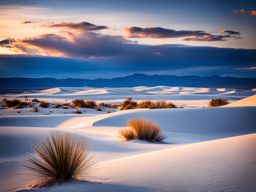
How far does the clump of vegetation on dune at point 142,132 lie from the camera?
1141cm

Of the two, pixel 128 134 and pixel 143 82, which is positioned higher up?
pixel 143 82

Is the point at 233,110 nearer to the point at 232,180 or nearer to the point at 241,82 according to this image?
the point at 232,180

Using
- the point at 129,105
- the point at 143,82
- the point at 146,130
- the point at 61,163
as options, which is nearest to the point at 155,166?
the point at 61,163

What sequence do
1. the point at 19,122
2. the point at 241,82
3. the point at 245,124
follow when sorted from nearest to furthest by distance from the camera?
the point at 245,124
the point at 19,122
the point at 241,82

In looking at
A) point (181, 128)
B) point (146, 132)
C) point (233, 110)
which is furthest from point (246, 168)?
point (233, 110)

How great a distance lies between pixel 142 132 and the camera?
11.5m

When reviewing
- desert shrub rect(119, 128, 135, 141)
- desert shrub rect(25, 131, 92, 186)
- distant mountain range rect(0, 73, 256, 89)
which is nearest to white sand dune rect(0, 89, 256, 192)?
desert shrub rect(25, 131, 92, 186)

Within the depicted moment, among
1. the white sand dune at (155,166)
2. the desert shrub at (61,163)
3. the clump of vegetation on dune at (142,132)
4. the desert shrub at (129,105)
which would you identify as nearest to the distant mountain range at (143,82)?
the desert shrub at (129,105)

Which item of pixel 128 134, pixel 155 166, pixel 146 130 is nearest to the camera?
pixel 155 166

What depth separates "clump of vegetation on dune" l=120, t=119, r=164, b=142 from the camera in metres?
11.4

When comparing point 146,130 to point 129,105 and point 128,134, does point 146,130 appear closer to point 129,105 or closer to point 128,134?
point 128,134

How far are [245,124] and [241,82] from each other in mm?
177412

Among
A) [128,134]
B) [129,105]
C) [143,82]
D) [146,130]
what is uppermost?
[143,82]

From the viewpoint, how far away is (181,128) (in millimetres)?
16172
